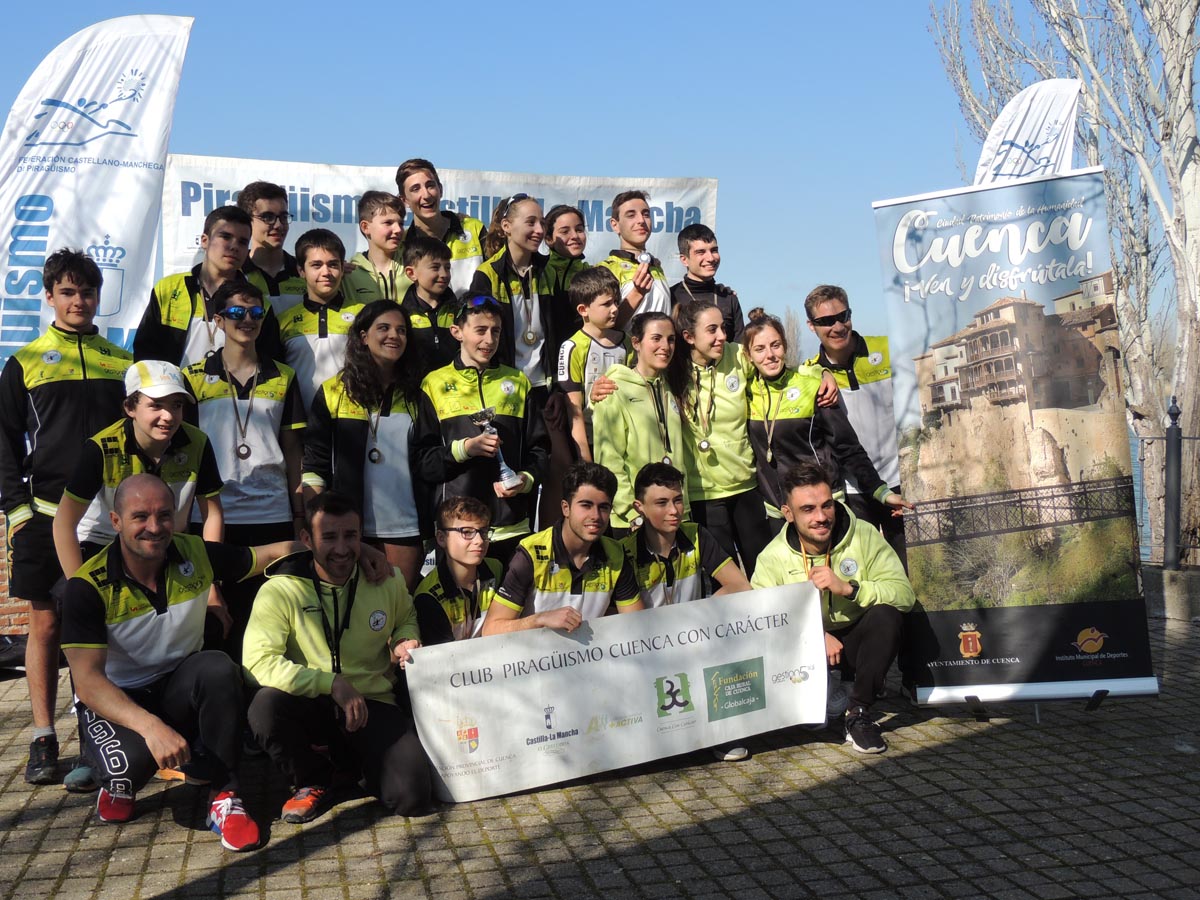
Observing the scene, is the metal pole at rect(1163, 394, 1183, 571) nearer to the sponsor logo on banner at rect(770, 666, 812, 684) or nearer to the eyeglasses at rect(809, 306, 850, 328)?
the eyeglasses at rect(809, 306, 850, 328)

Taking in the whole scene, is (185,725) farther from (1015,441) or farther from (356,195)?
(356,195)

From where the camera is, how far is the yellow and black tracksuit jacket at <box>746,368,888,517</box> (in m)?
6.87

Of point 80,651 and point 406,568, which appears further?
point 406,568

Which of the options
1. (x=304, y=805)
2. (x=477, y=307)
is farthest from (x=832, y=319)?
(x=304, y=805)

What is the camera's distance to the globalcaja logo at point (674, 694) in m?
5.75

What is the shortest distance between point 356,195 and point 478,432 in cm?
448

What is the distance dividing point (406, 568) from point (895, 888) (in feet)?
9.59

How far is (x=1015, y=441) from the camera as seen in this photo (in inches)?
250

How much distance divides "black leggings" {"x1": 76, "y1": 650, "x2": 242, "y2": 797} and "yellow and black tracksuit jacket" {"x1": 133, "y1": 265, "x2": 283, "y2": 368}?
1820mm

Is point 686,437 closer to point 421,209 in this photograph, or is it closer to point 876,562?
point 876,562

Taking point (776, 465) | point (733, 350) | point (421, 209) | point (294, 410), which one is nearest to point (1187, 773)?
point (776, 465)

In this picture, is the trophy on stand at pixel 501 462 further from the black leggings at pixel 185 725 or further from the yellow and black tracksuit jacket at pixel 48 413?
the yellow and black tracksuit jacket at pixel 48 413

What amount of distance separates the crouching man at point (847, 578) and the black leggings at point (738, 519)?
40cm

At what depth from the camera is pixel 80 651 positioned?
4973 millimetres
